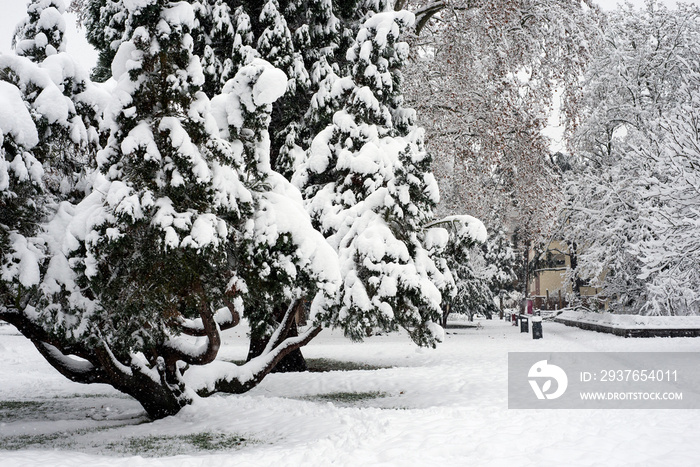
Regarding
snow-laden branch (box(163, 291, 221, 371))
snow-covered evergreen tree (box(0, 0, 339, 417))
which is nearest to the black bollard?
snow-laden branch (box(163, 291, 221, 371))

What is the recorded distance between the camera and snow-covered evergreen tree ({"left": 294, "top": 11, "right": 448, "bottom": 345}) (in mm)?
10008

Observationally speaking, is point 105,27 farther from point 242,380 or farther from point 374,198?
point 242,380

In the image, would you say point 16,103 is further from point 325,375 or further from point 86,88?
point 325,375

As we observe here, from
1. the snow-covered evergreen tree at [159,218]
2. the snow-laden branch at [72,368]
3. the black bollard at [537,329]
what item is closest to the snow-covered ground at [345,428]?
the snow-laden branch at [72,368]

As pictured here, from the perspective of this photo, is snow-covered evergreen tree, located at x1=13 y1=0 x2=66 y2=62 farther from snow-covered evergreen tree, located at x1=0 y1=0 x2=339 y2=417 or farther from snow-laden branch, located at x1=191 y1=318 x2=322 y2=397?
snow-laden branch, located at x1=191 y1=318 x2=322 y2=397

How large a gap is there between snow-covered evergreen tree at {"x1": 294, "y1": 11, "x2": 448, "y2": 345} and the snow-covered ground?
1544 mm

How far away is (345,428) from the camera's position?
7.69 meters

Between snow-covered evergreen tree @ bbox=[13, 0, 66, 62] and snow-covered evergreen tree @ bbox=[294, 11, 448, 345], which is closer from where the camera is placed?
snow-covered evergreen tree @ bbox=[13, 0, 66, 62]

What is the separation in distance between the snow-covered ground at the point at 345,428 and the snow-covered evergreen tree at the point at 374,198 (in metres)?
1.54

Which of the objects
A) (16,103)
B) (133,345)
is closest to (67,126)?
(16,103)

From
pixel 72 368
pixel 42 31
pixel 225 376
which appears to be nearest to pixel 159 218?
pixel 42 31

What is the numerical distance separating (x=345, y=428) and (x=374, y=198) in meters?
4.22

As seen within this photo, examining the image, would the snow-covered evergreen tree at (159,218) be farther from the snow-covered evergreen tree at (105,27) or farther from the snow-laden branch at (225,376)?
the snow-covered evergreen tree at (105,27)

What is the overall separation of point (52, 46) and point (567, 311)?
96.0 ft
